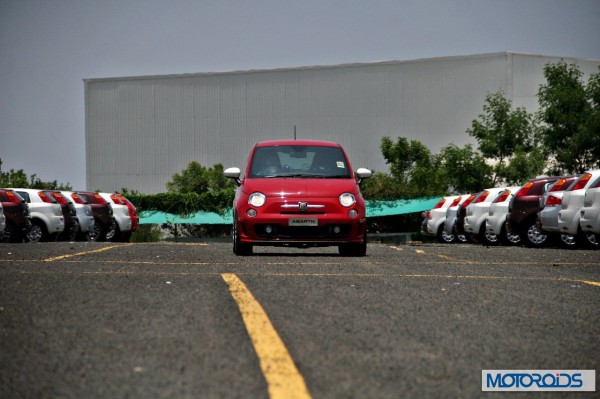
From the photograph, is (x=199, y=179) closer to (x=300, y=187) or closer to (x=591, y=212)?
(x=591, y=212)

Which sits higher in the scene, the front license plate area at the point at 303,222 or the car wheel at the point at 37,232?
the front license plate area at the point at 303,222

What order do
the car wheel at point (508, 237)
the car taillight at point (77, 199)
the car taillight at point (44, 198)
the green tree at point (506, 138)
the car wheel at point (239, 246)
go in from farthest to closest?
the green tree at point (506, 138), the car taillight at point (77, 199), the car taillight at point (44, 198), the car wheel at point (508, 237), the car wheel at point (239, 246)

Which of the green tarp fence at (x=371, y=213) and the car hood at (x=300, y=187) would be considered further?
the green tarp fence at (x=371, y=213)

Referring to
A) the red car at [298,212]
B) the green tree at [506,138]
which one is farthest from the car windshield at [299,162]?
the green tree at [506,138]

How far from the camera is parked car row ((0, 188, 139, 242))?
68.9 ft

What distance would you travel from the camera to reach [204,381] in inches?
174

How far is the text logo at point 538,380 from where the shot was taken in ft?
14.9

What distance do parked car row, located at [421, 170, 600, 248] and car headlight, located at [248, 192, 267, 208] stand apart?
607cm

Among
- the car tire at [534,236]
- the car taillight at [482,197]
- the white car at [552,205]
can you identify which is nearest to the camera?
the white car at [552,205]

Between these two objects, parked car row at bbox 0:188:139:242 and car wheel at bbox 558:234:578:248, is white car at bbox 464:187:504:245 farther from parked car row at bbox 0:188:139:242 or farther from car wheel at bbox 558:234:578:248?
parked car row at bbox 0:188:139:242

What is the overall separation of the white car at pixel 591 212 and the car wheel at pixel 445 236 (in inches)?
434

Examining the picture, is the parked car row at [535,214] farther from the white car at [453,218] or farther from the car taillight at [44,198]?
Result: the car taillight at [44,198]

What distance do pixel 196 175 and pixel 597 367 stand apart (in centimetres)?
5631

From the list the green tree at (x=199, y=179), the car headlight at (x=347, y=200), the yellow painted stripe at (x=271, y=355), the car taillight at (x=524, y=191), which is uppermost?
the green tree at (x=199, y=179)
